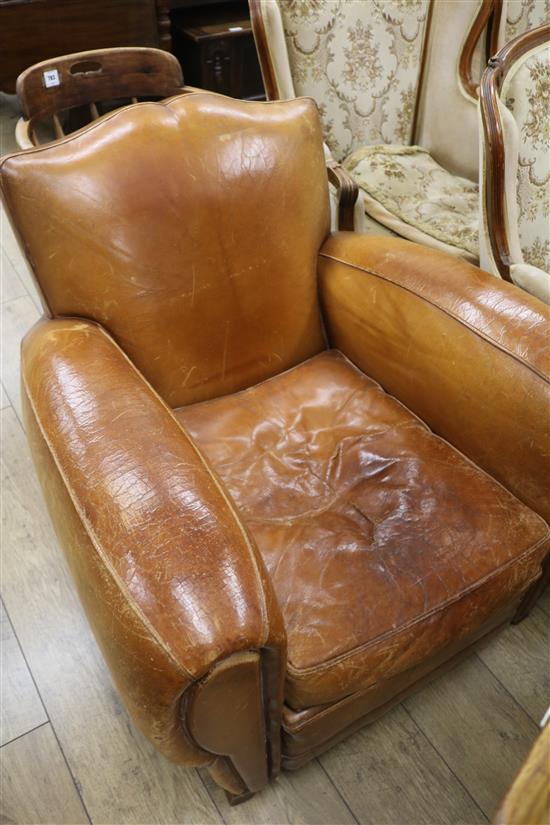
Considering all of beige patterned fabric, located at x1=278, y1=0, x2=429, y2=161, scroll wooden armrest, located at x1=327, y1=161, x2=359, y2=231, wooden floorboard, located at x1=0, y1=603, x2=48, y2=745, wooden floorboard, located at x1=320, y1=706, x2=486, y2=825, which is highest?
beige patterned fabric, located at x1=278, y1=0, x2=429, y2=161

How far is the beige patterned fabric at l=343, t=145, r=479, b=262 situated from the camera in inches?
64.6

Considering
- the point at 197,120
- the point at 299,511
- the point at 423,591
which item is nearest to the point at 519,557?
the point at 423,591

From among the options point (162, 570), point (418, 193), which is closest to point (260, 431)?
point (162, 570)

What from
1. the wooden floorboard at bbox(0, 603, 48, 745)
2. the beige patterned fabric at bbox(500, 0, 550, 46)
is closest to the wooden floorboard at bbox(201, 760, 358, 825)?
the wooden floorboard at bbox(0, 603, 48, 745)

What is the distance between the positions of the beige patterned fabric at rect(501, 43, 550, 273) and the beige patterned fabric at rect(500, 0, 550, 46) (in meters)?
0.68

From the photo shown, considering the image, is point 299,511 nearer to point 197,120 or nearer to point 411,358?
point 411,358

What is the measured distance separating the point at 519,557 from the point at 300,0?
4.41 ft

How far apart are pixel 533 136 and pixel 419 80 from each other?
2.38ft

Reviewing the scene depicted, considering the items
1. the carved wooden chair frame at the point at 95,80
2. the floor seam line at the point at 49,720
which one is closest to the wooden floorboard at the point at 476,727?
the floor seam line at the point at 49,720

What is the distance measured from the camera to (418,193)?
1779 millimetres

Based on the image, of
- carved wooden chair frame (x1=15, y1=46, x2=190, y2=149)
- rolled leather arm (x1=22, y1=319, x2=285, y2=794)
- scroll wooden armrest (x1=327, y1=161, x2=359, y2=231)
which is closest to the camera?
rolled leather arm (x1=22, y1=319, x2=285, y2=794)

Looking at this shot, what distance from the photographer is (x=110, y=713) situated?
1179 millimetres

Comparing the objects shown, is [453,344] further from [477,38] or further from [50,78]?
[477,38]

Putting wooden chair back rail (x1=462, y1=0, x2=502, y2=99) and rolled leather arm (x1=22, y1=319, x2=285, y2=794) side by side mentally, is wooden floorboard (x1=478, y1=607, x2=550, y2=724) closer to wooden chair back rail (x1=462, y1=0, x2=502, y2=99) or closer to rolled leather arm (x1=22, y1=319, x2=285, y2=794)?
rolled leather arm (x1=22, y1=319, x2=285, y2=794)
